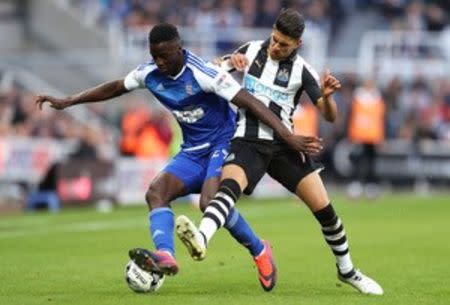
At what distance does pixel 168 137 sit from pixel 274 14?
24.0ft

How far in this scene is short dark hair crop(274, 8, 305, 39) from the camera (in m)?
10.9

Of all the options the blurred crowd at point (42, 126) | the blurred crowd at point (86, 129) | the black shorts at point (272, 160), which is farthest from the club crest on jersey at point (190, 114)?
the blurred crowd at point (42, 126)

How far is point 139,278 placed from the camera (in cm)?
1070

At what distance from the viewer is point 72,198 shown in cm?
2464

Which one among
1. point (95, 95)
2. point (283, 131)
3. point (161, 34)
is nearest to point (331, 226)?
point (283, 131)

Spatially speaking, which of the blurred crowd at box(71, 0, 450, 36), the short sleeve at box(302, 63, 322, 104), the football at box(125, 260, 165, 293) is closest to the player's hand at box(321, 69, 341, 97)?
the short sleeve at box(302, 63, 322, 104)

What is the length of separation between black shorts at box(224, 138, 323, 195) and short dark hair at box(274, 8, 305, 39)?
90cm

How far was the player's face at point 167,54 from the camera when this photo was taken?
10.8 meters

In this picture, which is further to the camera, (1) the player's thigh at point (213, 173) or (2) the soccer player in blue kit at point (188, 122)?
(1) the player's thigh at point (213, 173)

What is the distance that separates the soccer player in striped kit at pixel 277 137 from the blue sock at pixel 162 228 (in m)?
0.62

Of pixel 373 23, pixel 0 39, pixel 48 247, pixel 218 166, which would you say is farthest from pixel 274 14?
pixel 218 166

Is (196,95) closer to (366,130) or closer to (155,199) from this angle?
(155,199)

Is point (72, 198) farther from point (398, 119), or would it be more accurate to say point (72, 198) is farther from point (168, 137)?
point (398, 119)

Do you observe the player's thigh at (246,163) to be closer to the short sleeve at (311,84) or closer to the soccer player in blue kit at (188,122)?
the soccer player in blue kit at (188,122)
